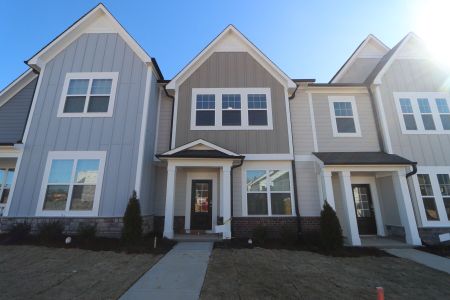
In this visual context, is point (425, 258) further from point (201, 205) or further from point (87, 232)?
point (87, 232)

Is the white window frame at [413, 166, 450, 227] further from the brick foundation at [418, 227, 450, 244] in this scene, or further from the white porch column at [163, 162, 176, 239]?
the white porch column at [163, 162, 176, 239]

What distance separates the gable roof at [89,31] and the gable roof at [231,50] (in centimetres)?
155

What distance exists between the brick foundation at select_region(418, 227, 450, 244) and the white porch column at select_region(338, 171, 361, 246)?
9.55 feet

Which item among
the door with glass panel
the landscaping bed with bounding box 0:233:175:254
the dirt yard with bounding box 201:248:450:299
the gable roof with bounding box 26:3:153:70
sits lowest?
the dirt yard with bounding box 201:248:450:299

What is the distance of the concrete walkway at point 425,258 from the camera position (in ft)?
19.3

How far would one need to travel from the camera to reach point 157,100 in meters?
10.4

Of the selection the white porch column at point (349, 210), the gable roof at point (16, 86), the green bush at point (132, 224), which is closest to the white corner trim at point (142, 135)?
the green bush at point (132, 224)

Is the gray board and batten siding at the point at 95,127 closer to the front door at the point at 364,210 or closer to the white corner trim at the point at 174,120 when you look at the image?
the white corner trim at the point at 174,120

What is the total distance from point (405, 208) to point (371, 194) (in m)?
1.57

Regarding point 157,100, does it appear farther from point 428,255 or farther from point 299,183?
point 428,255

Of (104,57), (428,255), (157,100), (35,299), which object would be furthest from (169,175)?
(428,255)

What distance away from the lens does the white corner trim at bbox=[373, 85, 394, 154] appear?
31.0ft

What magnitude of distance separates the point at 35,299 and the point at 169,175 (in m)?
5.14

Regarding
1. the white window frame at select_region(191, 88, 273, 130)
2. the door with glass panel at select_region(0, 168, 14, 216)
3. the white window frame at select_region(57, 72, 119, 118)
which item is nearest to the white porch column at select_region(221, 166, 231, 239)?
the white window frame at select_region(191, 88, 273, 130)
